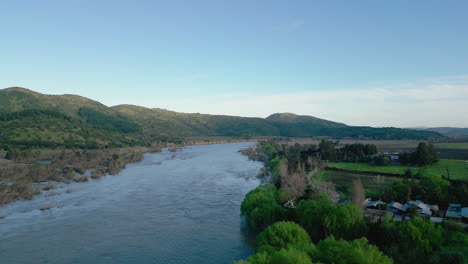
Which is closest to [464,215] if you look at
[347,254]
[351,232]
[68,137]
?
[351,232]

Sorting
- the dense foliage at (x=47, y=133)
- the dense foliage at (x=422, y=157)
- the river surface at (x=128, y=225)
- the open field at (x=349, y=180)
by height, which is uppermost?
the dense foliage at (x=47, y=133)

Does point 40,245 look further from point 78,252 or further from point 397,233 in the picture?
point 397,233

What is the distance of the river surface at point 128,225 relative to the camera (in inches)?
923

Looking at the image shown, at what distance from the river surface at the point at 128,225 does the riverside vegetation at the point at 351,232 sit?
3941mm

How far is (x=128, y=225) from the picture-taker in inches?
1190

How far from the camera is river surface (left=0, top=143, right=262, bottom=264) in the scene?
23438 millimetres

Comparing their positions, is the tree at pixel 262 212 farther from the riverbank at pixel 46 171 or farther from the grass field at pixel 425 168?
the grass field at pixel 425 168

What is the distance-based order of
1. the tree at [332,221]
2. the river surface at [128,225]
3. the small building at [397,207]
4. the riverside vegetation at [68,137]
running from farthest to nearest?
the riverside vegetation at [68,137] < the small building at [397,207] < the river surface at [128,225] < the tree at [332,221]

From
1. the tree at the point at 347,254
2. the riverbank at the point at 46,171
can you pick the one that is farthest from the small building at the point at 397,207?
the riverbank at the point at 46,171

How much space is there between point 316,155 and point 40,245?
198 feet

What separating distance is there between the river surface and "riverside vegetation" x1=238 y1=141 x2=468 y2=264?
12.9 ft

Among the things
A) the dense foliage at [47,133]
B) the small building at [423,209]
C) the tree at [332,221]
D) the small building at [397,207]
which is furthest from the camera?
the dense foliage at [47,133]

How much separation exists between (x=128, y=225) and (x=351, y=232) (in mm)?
22043

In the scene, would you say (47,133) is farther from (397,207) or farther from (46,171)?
(397,207)
